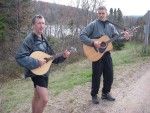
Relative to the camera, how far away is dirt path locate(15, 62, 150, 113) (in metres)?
5.89

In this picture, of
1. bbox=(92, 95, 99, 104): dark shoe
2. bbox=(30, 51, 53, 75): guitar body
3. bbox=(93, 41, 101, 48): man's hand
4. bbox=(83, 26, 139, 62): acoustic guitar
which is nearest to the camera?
bbox=(30, 51, 53, 75): guitar body

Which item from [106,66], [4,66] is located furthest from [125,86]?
[4,66]

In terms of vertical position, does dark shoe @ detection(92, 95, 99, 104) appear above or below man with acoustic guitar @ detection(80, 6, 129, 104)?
below

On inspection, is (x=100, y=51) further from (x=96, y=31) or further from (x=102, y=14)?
(x=102, y=14)

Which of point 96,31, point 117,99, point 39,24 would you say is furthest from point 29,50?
point 117,99

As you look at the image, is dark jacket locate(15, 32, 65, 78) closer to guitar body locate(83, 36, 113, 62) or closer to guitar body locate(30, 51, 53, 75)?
guitar body locate(30, 51, 53, 75)

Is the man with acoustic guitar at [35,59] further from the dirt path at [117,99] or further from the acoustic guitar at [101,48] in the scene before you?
the dirt path at [117,99]

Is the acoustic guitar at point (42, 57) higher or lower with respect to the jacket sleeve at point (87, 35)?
lower

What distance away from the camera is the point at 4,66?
42.9ft

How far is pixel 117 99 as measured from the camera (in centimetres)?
641

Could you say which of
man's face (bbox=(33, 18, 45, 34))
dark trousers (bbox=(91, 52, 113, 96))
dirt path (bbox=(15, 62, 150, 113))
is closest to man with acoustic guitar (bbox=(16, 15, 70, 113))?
man's face (bbox=(33, 18, 45, 34))

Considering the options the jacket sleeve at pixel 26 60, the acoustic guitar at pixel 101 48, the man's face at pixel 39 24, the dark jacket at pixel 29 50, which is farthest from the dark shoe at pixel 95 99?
the man's face at pixel 39 24

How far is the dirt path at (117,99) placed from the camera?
5.89m

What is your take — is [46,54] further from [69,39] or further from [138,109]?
[69,39]
